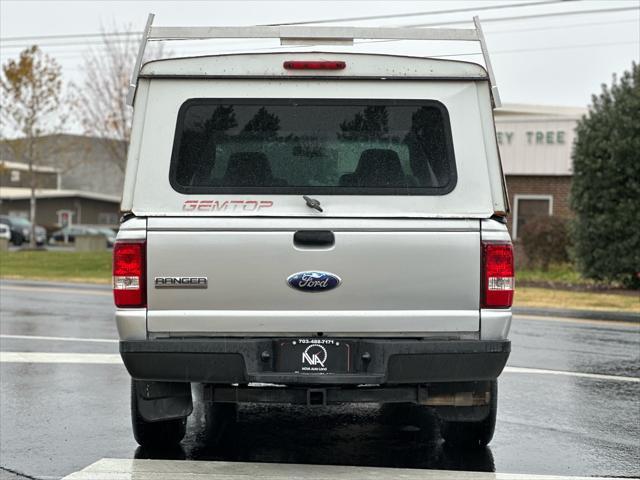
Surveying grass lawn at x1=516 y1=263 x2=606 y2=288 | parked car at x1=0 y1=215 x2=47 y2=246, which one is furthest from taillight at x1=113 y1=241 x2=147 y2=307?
parked car at x1=0 y1=215 x2=47 y2=246

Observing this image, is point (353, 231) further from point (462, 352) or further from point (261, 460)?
point (261, 460)

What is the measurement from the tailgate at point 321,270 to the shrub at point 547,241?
780 inches

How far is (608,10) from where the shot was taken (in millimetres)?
30719

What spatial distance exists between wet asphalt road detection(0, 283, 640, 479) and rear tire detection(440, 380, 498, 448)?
75 millimetres

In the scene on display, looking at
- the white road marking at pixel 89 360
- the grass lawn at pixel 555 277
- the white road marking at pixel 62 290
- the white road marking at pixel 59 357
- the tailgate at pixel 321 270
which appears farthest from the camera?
the grass lawn at pixel 555 277

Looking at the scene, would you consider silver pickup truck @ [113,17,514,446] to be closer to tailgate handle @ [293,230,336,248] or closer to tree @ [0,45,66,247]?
tailgate handle @ [293,230,336,248]

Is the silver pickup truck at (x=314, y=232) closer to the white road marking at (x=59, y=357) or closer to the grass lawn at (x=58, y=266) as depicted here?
the white road marking at (x=59, y=357)

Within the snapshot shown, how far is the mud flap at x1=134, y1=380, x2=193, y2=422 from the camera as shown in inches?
217

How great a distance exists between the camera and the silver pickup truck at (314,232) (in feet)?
17.0

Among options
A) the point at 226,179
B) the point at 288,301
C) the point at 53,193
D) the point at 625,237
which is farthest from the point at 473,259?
the point at 53,193

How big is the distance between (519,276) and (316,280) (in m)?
18.9

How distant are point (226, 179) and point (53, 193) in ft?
201

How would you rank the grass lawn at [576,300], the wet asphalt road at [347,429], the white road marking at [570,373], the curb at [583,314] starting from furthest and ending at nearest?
the grass lawn at [576,300]
the curb at [583,314]
the white road marking at [570,373]
the wet asphalt road at [347,429]

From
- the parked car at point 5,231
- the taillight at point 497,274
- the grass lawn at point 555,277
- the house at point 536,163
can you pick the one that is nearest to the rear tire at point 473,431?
the taillight at point 497,274
